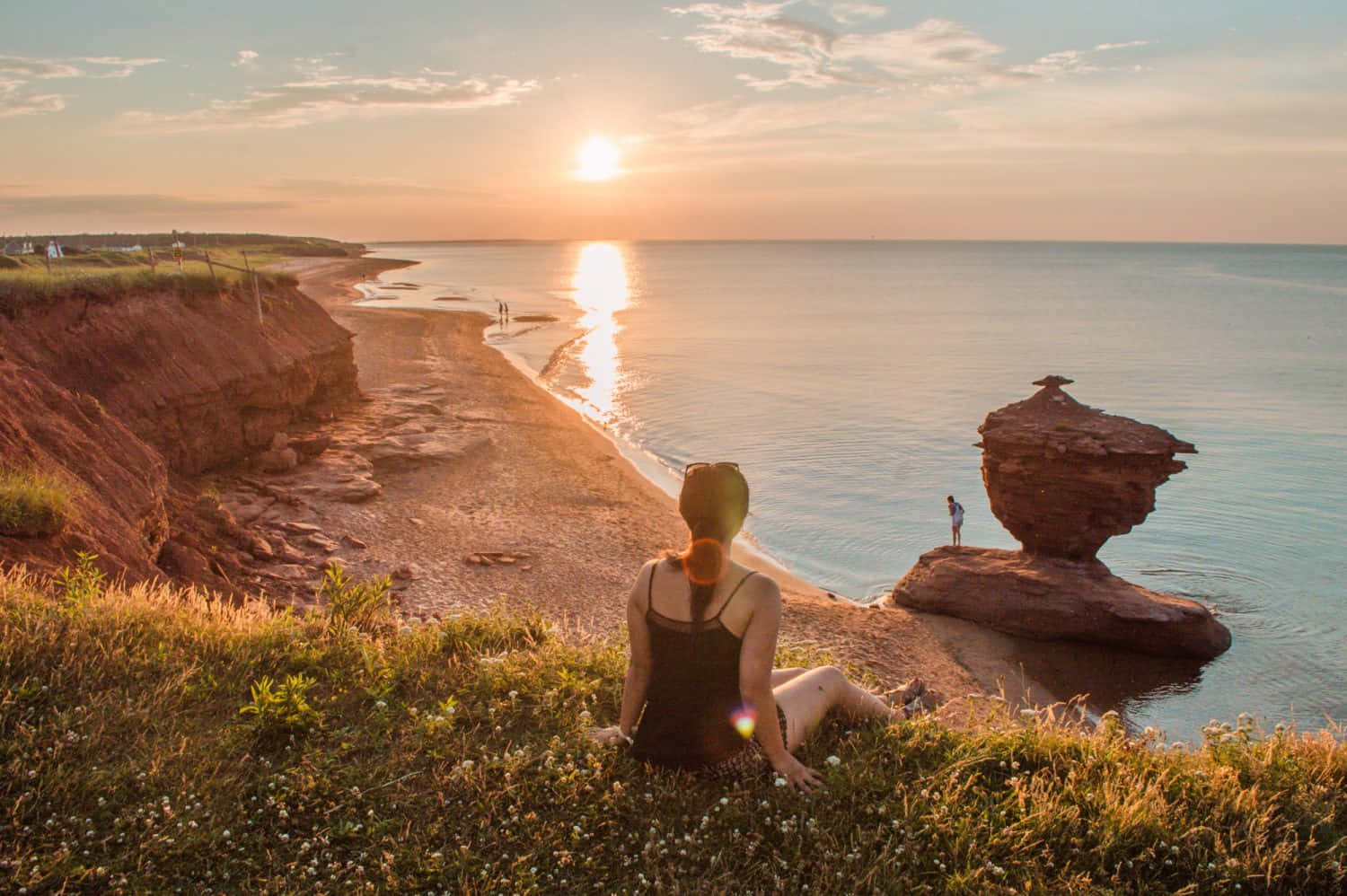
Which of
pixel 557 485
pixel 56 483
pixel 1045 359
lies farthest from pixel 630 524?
pixel 1045 359

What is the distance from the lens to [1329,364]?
48.5 m

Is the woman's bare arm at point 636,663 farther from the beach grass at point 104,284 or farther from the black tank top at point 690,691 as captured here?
the beach grass at point 104,284

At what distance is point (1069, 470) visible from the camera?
1507cm

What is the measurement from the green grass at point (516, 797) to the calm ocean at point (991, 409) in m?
9.31

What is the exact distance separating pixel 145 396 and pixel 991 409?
109 ft

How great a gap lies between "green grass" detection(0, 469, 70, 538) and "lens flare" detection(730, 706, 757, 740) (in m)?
7.97

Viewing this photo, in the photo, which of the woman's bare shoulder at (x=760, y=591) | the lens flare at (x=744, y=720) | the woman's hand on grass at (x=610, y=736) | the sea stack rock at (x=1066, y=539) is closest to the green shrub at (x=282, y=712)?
the woman's hand on grass at (x=610, y=736)

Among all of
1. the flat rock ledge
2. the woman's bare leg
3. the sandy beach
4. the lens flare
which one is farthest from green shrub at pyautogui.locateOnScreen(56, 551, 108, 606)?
the flat rock ledge

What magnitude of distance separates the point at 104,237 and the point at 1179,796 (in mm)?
165589

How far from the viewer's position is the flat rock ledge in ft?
47.4

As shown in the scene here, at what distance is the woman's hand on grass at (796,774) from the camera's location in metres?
4.50

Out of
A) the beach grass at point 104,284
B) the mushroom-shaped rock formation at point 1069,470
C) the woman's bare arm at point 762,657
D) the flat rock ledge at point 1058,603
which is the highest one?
the beach grass at point 104,284

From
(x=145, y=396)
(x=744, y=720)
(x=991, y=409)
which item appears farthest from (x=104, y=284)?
(x=991, y=409)

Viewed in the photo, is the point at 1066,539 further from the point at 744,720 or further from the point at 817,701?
the point at 744,720
